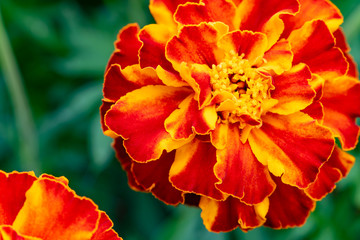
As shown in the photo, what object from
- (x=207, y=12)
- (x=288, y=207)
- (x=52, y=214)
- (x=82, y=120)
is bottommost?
(x=82, y=120)

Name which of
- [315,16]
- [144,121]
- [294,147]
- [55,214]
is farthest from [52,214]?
[315,16]

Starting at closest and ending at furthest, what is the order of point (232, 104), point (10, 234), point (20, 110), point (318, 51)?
point (10, 234) < point (232, 104) < point (318, 51) < point (20, 110)

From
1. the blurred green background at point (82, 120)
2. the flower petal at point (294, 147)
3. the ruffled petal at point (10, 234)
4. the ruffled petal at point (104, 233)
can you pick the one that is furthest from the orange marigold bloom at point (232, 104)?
the blurred green background at point (82, 120)

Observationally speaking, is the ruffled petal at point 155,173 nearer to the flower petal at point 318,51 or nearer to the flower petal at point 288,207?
the flower petal at point 288,207

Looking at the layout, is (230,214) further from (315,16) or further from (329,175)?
(315,16)

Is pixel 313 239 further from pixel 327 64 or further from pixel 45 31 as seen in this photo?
pixel 45 31

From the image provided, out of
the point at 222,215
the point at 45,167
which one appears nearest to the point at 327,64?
the point at 222,215
